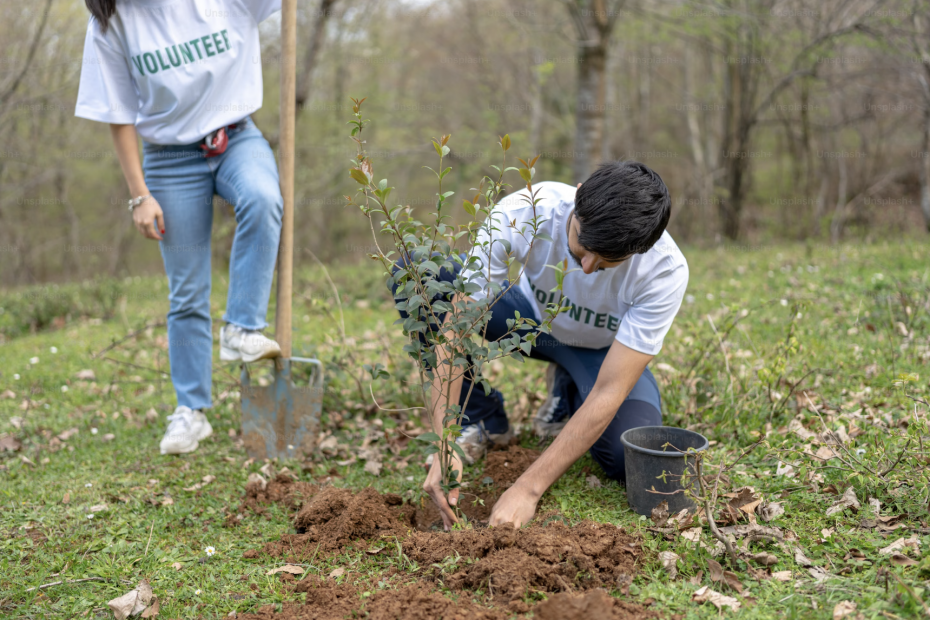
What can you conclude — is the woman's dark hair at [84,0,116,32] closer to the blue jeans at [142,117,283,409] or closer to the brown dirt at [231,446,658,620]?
the blue jeans at [142,117,283,409]

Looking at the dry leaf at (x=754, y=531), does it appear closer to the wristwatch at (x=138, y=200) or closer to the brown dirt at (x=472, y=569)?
the brown dirt at (x=472, y=569)

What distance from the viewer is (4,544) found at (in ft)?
7.77

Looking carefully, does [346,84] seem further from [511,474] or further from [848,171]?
[511,474]

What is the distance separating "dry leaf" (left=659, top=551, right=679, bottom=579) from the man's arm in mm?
467

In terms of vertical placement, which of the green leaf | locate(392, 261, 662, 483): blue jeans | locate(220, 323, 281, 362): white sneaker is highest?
the green leaf

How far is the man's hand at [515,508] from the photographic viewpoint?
2291 mm

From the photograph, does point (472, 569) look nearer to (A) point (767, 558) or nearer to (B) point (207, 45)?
(A) point (767, 558)

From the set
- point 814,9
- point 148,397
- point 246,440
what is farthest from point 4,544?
point 814,9

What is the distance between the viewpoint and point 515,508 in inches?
91.7

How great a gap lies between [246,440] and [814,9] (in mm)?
9244

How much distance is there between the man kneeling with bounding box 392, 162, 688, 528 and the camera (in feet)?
7.18

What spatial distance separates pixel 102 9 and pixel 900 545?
352 cm

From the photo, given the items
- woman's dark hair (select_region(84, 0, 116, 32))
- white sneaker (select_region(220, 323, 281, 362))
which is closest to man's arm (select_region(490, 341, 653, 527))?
white sneaker (select_region(220, 323, 281, 362))

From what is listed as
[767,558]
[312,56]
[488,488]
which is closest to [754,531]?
[767,558]
